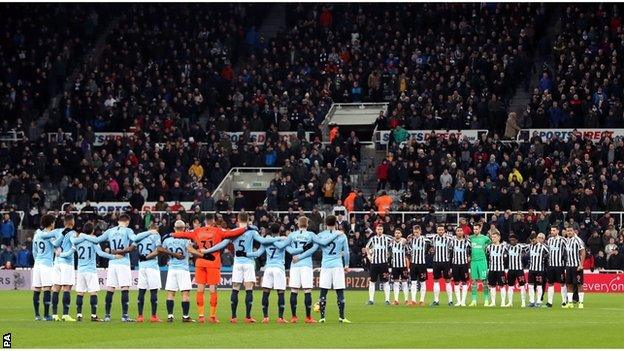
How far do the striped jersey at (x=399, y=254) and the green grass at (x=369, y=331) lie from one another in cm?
335

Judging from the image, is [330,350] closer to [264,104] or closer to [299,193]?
[299,193]

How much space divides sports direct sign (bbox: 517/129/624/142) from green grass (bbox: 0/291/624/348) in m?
17.7

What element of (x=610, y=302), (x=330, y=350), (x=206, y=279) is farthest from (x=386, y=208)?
(x=330, y=350)

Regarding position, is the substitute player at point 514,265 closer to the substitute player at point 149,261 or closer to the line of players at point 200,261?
the line of players at point 200,261

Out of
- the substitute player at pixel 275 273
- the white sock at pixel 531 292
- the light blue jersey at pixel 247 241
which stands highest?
the light blue jersey at pixel 247 241

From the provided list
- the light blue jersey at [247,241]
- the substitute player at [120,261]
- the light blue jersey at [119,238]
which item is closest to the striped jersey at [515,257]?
the light blue jersey at [247,241]

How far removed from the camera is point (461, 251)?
129 ft

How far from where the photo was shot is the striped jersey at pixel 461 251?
1543 inches

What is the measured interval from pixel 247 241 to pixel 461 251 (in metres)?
9.70

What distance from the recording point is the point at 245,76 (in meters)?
61.8

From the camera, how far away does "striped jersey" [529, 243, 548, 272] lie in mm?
38844

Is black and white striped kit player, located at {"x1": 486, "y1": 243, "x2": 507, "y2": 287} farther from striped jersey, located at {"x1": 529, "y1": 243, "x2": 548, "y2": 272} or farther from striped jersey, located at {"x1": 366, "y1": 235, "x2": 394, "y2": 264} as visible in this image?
striped jersey, located at {"x1": 366, "y1": 235, "x2": 394, "y2": 264}

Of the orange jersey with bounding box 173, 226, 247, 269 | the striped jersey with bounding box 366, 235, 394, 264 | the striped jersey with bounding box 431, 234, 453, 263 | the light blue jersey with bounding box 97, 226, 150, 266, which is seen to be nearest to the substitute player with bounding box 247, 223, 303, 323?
the orange jersey with bounding box 173, 226, 247, 269

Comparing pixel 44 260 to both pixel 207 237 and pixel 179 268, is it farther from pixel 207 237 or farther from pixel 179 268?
pixel 207 237
